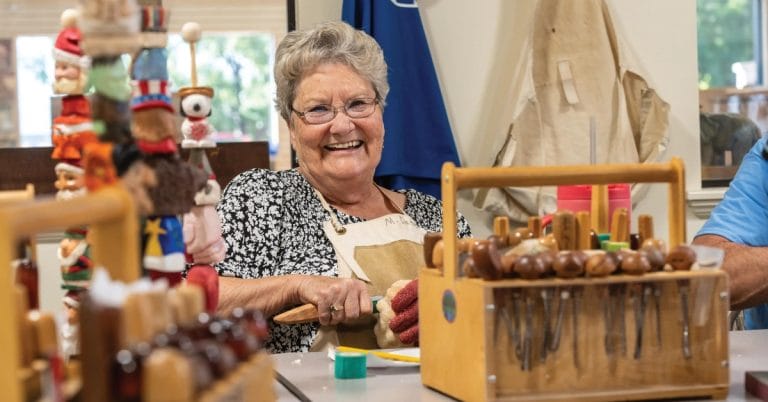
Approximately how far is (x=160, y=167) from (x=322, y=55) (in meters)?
1.37

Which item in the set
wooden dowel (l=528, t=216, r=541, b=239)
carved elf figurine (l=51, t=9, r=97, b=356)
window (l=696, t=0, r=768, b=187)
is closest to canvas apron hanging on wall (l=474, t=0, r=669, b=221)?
window (l=696, t=0, r=768, b=187)

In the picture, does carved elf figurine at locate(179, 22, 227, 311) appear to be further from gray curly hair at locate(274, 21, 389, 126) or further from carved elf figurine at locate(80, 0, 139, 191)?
gray curly hair at locate(274, 21, 389, 126)

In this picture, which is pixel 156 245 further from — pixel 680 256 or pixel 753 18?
pixel 753 18

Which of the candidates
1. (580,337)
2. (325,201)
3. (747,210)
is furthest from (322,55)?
(580,337)

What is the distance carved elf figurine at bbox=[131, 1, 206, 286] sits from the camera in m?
1.06

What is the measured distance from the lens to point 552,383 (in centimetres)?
126

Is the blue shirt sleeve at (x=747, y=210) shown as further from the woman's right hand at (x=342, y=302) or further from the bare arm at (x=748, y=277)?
the woman's right hand at (x=342, y=302)

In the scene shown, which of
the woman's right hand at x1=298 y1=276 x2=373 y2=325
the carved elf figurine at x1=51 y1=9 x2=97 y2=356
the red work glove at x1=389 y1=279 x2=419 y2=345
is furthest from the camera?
the woman's right hand at x1=298 y1=276 x2=373 y2=325

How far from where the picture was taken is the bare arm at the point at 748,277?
2057mm

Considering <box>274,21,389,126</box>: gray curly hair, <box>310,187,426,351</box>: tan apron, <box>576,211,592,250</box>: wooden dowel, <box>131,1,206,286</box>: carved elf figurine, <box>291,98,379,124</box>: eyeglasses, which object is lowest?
<box>310,187,426,351</box>: tan apron

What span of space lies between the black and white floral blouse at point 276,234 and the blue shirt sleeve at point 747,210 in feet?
2.53

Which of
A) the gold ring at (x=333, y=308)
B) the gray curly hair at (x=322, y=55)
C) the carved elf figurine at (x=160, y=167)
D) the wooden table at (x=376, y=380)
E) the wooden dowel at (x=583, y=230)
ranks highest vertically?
the gray curly hair at (x=322, y=55)

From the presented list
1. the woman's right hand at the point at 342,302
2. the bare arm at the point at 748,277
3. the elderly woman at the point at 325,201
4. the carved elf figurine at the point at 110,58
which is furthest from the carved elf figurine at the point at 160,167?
the bare arm at the point at 748,277

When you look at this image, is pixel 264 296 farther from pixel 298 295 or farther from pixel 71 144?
pixel 71 144
